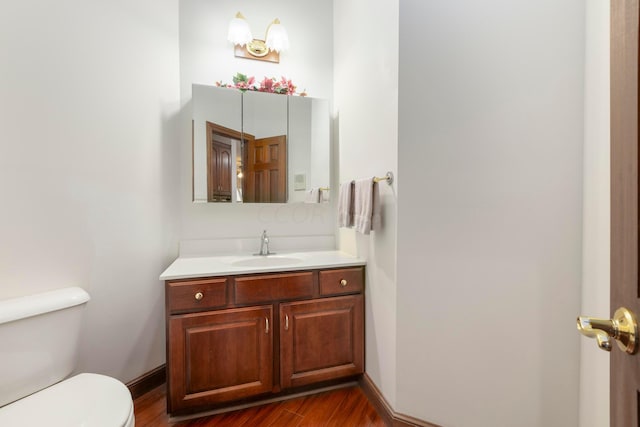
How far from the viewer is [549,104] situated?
3.85 ft

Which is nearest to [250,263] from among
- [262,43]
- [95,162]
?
[95,162]

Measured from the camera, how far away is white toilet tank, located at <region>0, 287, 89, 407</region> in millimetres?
1034

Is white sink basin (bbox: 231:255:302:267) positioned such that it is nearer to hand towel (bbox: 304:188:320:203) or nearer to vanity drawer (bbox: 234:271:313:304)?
vanity drawer (bbox: 234:271:313:304)

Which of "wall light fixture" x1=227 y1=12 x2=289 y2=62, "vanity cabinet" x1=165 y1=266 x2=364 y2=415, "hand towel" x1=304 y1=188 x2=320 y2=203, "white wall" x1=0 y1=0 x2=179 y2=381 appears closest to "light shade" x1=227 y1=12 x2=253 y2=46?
"wall light fixture" x1=227 y1=12 x2=289 y2=62

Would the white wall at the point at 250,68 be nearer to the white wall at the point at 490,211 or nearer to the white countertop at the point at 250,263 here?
the white countertop at the point at 250,263

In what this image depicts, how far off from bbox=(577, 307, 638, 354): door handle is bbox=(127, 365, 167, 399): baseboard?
2.13 meters

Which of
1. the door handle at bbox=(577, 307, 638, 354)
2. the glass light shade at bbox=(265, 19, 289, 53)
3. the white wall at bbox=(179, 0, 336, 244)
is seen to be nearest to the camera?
the door handle at bbox=(577, 307, 638, 354)

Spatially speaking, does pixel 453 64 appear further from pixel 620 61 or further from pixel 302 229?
pixel 302 229

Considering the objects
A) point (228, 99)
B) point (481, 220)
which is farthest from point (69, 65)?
point (481, 220)

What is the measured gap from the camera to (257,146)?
2037 mm

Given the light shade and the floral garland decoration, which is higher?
the light shade

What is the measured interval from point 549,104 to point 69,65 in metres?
2.23

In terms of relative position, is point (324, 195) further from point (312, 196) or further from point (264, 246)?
point (264, 246)

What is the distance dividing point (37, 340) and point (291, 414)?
1.23 meters
